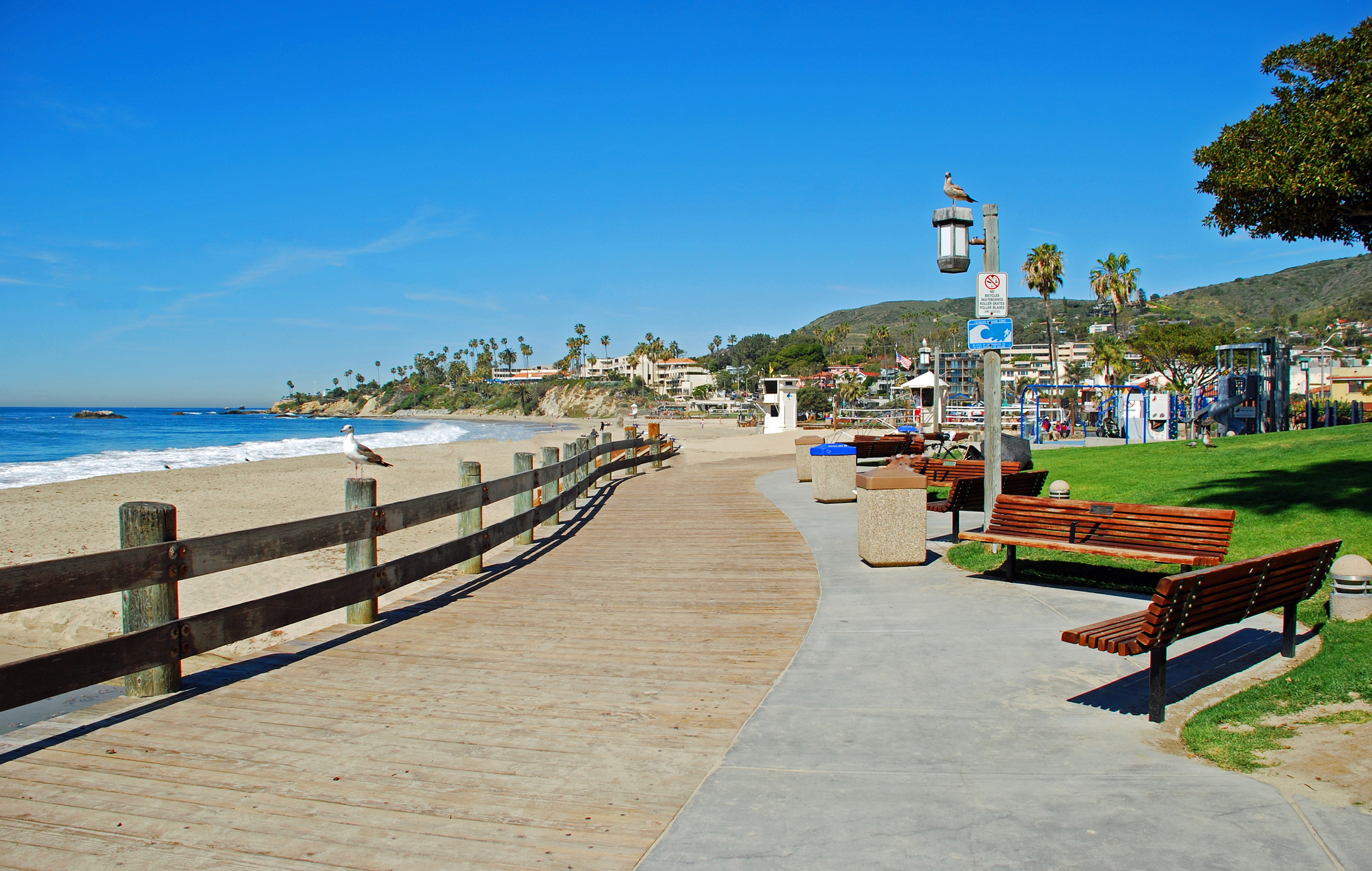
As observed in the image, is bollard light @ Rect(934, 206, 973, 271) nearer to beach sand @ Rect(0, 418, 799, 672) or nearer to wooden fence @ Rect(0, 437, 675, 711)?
wooden fence @ Rect(0, 437, 675, 711)

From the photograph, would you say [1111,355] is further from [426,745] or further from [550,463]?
[426,745]

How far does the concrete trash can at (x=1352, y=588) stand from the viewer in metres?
5.53

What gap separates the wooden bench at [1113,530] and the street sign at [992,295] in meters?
1.84

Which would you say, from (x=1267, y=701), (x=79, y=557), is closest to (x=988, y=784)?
(x=1267, y=701)

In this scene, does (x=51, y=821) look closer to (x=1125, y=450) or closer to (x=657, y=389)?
(x=1125, y=450)

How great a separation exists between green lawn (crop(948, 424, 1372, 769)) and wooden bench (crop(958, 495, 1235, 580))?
1.91ft

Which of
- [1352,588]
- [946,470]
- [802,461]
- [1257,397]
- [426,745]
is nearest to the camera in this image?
[426,745]

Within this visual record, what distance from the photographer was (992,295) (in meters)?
8.26

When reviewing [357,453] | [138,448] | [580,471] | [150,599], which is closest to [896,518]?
[150,599]

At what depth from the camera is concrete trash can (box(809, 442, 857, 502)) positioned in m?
13.6

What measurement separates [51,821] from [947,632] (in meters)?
5.08

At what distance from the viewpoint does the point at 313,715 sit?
14.1 feet

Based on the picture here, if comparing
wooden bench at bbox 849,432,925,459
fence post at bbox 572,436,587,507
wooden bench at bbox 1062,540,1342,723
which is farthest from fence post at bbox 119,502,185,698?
wooden bench at bbox 849,432,925,459

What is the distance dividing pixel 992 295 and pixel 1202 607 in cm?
→ 459
